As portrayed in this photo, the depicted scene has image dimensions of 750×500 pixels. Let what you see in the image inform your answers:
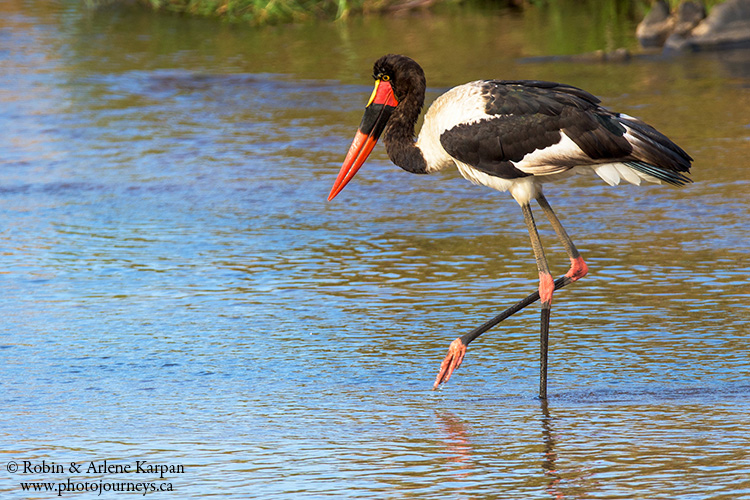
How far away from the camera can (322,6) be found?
19.1 meters

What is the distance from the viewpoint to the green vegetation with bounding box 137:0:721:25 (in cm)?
1823

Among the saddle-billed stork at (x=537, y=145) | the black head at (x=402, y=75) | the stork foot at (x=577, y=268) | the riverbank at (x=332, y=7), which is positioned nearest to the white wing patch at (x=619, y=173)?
the saddle-billed stork at (x=537, y=145)

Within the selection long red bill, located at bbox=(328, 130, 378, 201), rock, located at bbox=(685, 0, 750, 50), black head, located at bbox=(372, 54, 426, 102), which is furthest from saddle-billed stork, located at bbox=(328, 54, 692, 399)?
rock, located at bbox=(685, 0, 750, 50)

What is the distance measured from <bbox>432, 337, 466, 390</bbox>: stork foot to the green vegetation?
44.8 feet

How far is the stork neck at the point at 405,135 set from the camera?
17.5ft

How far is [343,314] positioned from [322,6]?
548 inches

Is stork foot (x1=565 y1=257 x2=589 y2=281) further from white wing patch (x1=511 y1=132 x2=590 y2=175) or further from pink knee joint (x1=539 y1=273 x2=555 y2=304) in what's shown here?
white wing patch (x1=511 y1=132 x2=590 y2=175)

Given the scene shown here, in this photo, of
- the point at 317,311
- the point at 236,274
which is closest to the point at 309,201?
the point at 236,274

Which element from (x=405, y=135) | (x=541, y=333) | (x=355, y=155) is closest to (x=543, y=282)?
(x=541, y=333)

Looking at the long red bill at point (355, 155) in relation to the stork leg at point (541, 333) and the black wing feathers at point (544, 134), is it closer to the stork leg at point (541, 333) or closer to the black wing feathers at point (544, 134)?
the black wing feathers at point (544, 134)

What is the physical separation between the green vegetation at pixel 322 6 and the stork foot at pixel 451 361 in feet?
44.8

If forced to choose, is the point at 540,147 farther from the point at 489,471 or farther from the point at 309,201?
the point at 309,201

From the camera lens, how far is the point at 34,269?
6.63 metres

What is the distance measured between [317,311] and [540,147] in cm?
140
